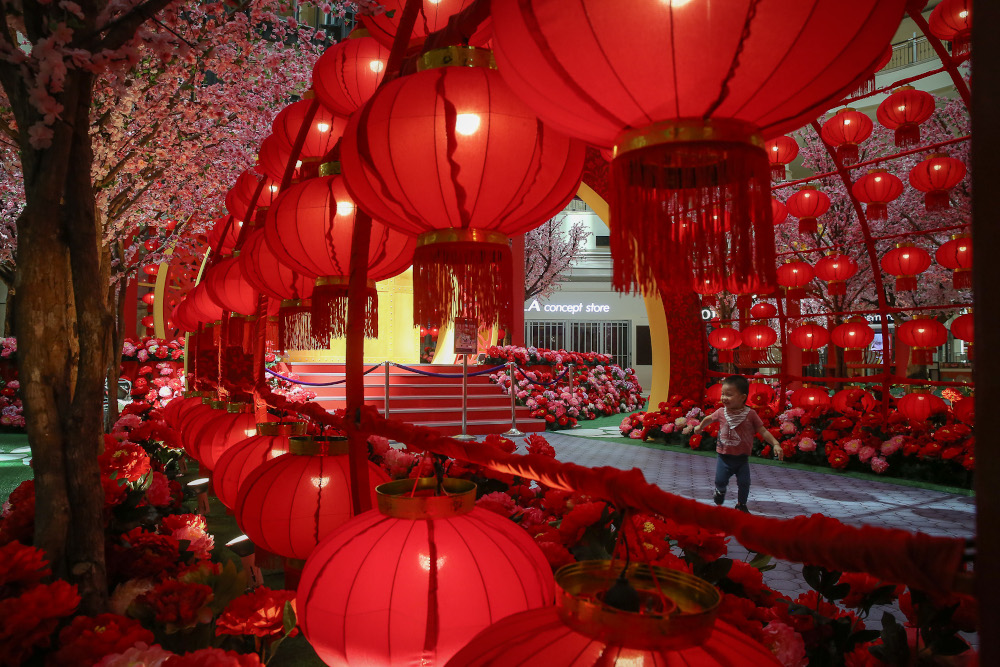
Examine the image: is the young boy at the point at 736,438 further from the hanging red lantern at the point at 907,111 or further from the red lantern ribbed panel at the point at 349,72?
the red lantern ribbed panel at the point at 349,72

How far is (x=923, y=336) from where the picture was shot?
7270mm

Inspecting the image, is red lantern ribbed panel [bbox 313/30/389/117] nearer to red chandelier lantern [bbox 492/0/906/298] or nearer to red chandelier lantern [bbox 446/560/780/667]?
red chandelier lantern [bbox 492/0/906/298]

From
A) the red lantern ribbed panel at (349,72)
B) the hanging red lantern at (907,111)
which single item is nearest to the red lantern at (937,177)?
the hanging red lantern at (907,111)

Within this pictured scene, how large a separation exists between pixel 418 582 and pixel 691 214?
2.29ft

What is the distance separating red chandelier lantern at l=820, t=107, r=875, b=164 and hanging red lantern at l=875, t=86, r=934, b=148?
0.96ft

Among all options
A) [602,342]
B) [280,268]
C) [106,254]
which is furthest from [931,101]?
[602,342]

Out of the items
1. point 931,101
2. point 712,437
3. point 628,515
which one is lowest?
point 712,437

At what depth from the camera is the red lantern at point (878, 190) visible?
717 centimetres

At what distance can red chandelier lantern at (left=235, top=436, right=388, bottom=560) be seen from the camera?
175 cm

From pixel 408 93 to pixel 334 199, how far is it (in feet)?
2.62

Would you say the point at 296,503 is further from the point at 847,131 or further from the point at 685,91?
the point at 847,131

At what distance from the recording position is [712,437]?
29.8 ft

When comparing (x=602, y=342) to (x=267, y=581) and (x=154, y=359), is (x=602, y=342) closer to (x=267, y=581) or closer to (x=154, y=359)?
(x=154, y=359)

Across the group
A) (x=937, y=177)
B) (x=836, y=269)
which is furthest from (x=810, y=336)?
(x=937, y=177)
